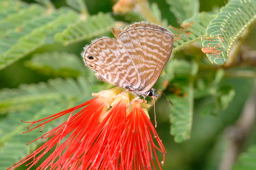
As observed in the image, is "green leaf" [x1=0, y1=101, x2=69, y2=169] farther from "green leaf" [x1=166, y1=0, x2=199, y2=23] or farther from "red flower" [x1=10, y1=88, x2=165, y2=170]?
"green leaf" [x1=166, y1=0, x2=199, y2=23]

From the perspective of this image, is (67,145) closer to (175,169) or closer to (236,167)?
(236,167)

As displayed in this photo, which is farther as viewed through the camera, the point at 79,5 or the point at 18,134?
the point at 79,5

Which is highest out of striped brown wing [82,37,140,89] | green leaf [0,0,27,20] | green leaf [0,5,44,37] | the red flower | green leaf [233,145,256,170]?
green leaf [0,0,27,20]

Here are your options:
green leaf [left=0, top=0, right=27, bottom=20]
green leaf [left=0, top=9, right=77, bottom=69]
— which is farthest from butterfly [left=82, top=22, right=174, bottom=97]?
green leaf [left=0, top=0, right=27, bottom=20]

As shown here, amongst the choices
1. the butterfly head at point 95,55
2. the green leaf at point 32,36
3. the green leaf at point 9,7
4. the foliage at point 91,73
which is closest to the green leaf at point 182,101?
the foliage at point 91,73

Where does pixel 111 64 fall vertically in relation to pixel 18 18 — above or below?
below

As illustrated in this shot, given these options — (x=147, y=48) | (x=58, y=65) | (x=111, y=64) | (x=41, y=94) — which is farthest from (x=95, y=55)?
(x=58, y=65)

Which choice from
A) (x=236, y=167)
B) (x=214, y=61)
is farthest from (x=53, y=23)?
(x=236, y=167)

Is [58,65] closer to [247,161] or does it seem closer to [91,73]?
[91,73]
